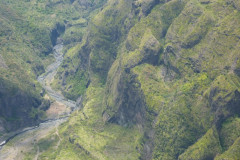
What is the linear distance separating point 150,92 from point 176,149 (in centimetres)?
3203

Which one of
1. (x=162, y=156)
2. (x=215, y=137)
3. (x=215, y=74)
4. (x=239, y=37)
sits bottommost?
(x=162, y=156)

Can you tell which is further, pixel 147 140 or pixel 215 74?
pixel 147 140

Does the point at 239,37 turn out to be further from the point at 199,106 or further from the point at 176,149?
the point at 176,149

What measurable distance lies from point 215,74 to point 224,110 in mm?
19531

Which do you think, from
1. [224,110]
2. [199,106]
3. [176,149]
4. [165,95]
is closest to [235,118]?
[224,110]

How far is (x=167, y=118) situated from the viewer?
179m

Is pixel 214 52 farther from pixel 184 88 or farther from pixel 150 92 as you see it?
pixel 150 92

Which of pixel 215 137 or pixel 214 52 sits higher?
pixel 214 52

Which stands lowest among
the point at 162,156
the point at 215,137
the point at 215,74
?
the point at 162,156

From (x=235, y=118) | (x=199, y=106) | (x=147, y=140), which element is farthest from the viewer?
(x=147, y=140)

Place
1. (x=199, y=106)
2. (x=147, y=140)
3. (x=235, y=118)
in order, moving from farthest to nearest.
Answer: (x=147, y=140)
(x=199, y=106)
(x=235, y=118)

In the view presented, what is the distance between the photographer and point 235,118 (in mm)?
159625

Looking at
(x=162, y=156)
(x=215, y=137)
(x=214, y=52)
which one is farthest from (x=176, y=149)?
(x=214, y=52)

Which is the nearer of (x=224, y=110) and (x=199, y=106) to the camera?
(x=224, y=110)
